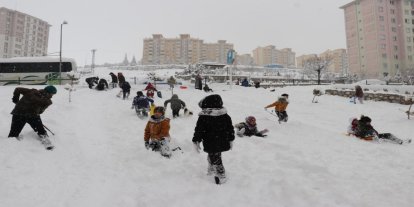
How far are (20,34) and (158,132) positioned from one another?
110 meters

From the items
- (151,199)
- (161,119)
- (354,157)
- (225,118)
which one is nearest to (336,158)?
(354,157)

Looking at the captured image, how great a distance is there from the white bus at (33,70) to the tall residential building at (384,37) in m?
67.1

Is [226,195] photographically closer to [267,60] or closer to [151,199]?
[151,199]

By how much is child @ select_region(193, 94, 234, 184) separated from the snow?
0.40m

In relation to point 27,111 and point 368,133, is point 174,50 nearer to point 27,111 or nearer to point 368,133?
point 368,133

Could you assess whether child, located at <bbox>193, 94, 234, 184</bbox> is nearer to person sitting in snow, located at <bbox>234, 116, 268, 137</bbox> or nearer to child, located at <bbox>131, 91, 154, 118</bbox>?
person sitting in snow, located at <bbox>234, 116, 268, 137</bbox>

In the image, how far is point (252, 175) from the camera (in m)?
5.64

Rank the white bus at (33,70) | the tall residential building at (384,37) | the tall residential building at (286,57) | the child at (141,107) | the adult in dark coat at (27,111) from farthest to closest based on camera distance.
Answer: the tall residential building at (286,57)
the tall residential building at (384,37)
the white bus at (33,70)
the child at (141,107)
the adult in dark coat at (27,111)

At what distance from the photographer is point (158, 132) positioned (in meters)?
6.84

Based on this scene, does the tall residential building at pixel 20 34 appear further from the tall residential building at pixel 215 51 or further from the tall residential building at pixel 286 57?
the tall residential building at pixel 286 57

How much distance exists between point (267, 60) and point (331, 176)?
15331cm

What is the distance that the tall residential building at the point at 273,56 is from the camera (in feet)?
502

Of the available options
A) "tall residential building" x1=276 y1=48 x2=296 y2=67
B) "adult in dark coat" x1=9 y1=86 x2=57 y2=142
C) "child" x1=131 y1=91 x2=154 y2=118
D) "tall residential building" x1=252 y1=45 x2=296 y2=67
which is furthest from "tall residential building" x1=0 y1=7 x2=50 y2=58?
"tall residential building" x1=276 y1=48 x2=296 y2=67

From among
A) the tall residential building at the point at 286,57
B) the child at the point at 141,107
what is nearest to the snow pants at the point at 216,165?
the child at the point at 141,107
